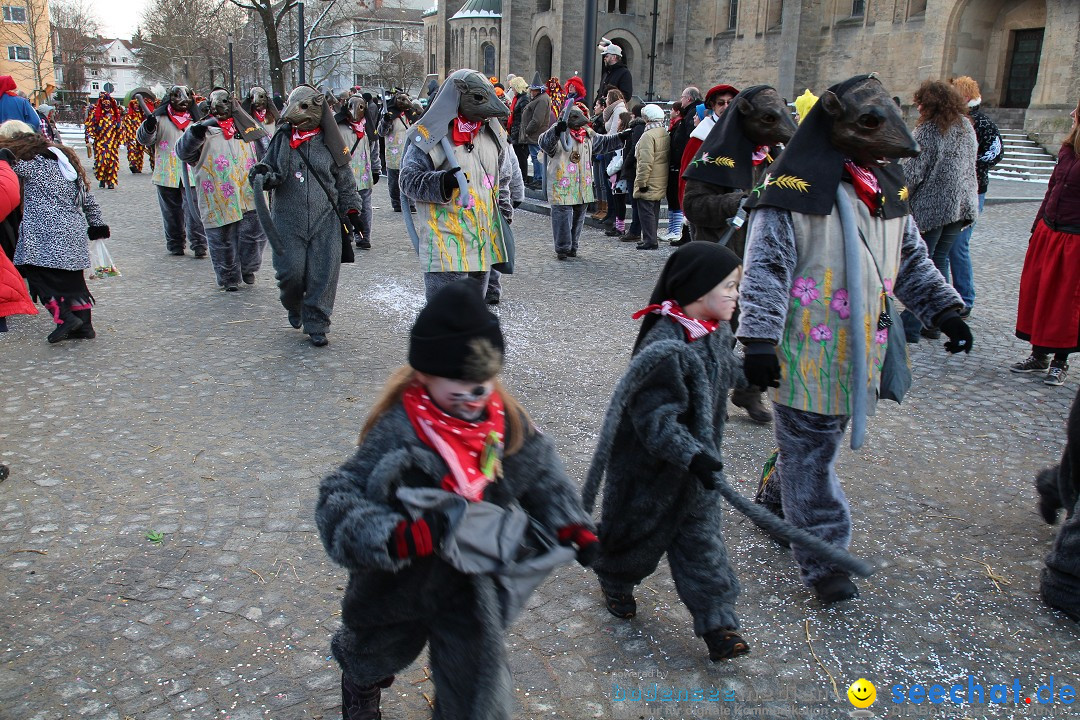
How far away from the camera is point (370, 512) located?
6.77ft

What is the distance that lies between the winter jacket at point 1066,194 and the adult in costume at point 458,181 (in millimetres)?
3890

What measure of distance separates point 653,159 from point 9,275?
307 inches

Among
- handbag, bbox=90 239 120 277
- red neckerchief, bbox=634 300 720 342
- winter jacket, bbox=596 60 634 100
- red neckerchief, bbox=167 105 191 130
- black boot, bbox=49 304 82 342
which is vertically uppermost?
winter jacket, bbox=596 60 634 100

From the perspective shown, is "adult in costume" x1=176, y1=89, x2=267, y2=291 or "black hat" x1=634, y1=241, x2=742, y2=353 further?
"adult in costume" x1=176, y1=89, x2=267, y2=291

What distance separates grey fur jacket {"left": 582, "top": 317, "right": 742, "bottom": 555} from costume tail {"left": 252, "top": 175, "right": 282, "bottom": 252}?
14.7 ft

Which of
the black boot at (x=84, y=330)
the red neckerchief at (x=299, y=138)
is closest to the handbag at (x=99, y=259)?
the black boot at (x=84, y=330)

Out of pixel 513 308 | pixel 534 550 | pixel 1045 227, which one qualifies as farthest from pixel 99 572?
pixel 1045 227

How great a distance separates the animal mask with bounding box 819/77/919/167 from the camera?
321cm

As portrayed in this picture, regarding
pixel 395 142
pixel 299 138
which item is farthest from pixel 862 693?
pixel 395 142

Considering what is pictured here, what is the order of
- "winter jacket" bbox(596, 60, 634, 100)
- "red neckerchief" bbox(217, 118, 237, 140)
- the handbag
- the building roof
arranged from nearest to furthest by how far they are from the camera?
the handbag < "red neckerchief" bbox(217, 118, 237, 140) < "winter jacket" bbox(596, 60, 634, 100) < the building roof

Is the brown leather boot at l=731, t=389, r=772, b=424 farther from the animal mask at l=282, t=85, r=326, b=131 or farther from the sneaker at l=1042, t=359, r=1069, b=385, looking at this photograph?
the animal mask at l=282, t=85, r=326, b=131

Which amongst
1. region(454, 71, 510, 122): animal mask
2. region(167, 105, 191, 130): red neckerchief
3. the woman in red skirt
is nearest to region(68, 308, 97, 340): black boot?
region(454, 71, 510, 122): animal mask

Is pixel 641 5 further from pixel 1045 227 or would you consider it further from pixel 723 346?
pixel 723 346

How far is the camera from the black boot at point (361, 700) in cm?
253
